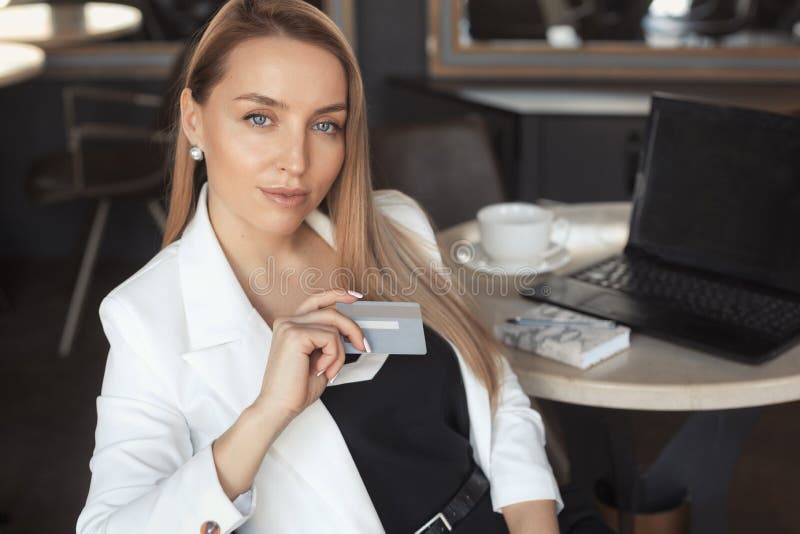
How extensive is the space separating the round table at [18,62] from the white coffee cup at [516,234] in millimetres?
1533

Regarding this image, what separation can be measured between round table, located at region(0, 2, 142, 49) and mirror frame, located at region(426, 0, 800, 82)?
1108mm

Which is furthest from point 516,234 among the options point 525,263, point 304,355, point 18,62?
point 18,62

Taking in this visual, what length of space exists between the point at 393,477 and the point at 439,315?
0.25m

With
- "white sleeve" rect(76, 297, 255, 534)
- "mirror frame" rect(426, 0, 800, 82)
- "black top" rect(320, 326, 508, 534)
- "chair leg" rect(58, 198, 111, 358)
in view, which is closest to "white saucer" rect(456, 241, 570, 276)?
"black top" rect(320, 326, 508, 534)

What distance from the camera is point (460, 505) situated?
136cm

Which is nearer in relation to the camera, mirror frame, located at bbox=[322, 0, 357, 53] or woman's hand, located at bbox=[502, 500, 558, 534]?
woman's hand, located at bbox=[502, 500, 558, 534]

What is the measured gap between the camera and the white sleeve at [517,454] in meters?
1.38

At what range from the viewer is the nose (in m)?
1.25

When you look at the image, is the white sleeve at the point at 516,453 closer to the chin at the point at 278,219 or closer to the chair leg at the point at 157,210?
the chin at the point at 278,219

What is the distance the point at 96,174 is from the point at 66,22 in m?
0.54

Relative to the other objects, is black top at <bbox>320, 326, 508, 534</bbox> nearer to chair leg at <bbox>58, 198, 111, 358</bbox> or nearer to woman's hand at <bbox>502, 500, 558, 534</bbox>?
woman's hand at <bbox>502, 500, 558, 534</bbox>

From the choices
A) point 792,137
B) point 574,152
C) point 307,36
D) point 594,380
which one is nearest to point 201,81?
point 307,36

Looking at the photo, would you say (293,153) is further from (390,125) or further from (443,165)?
(390,125)

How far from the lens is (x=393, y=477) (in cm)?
130
